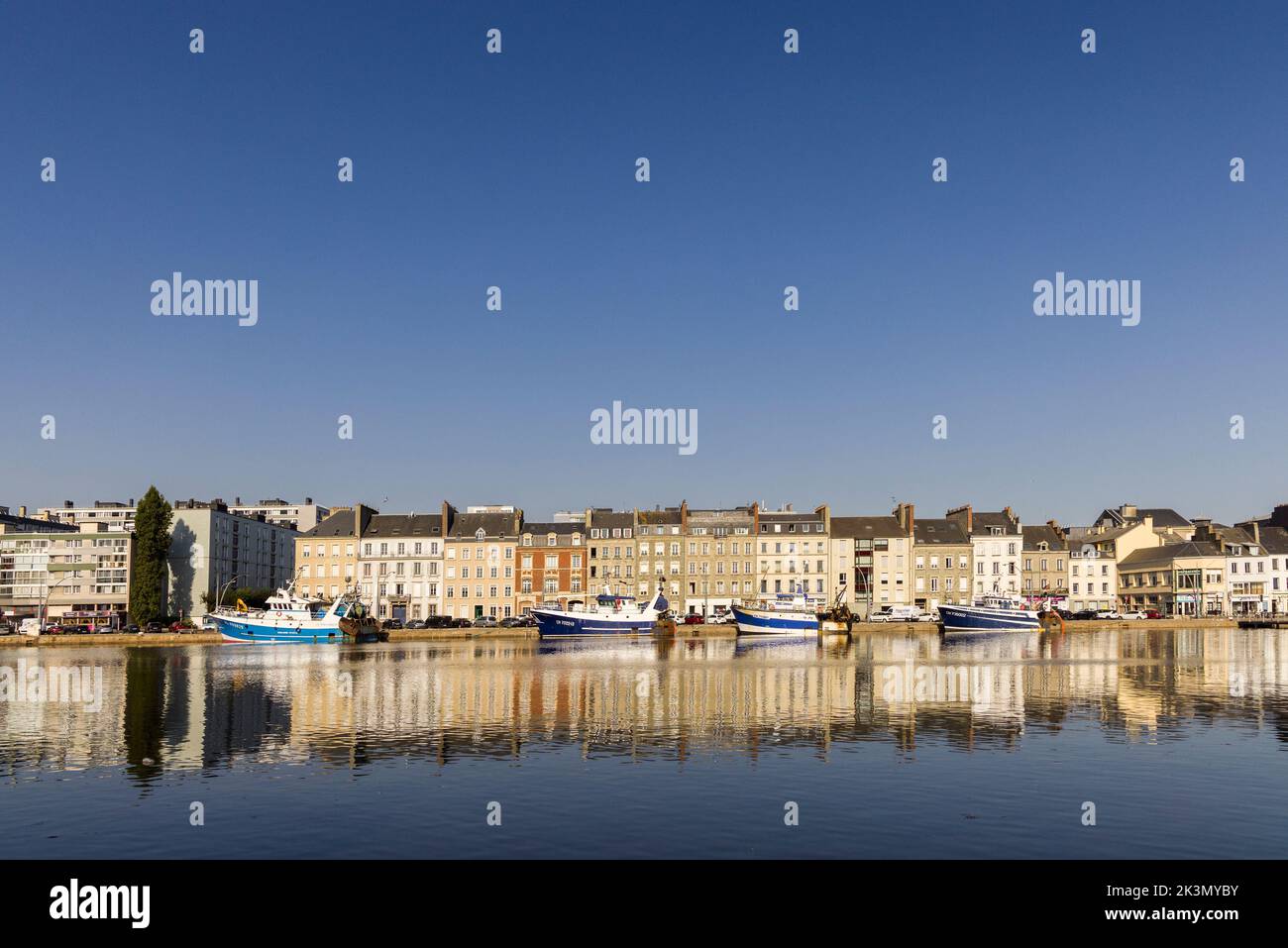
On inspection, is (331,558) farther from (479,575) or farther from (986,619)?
(986,619)

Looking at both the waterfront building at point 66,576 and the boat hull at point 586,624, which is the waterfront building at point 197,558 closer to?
the waterfront building at point 66,576

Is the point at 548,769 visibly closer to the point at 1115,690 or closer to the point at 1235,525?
the point at 1115,690

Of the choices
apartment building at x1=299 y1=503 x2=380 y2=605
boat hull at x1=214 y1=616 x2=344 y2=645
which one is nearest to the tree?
apartment building at x1=299 y1=503 x2=380 y2=605

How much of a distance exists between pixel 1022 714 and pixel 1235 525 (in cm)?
15265

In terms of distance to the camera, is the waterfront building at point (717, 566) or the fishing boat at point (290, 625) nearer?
the fishing boat at point (290, 625)

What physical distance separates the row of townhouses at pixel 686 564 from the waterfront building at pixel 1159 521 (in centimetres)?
823

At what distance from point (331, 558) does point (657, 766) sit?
13023cm

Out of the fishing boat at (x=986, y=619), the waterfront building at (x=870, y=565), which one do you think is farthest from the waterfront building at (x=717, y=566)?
the fishing boat at (x=986, y=619)

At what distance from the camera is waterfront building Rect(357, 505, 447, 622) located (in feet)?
500

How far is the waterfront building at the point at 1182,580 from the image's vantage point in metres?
158

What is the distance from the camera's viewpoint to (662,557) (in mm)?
154000

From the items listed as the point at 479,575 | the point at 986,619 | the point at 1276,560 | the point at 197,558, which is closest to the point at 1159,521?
the point at 1276,560

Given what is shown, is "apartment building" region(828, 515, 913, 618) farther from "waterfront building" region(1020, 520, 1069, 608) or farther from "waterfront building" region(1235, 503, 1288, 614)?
"waterfront building" region(1235, 503, 1288, 614)
